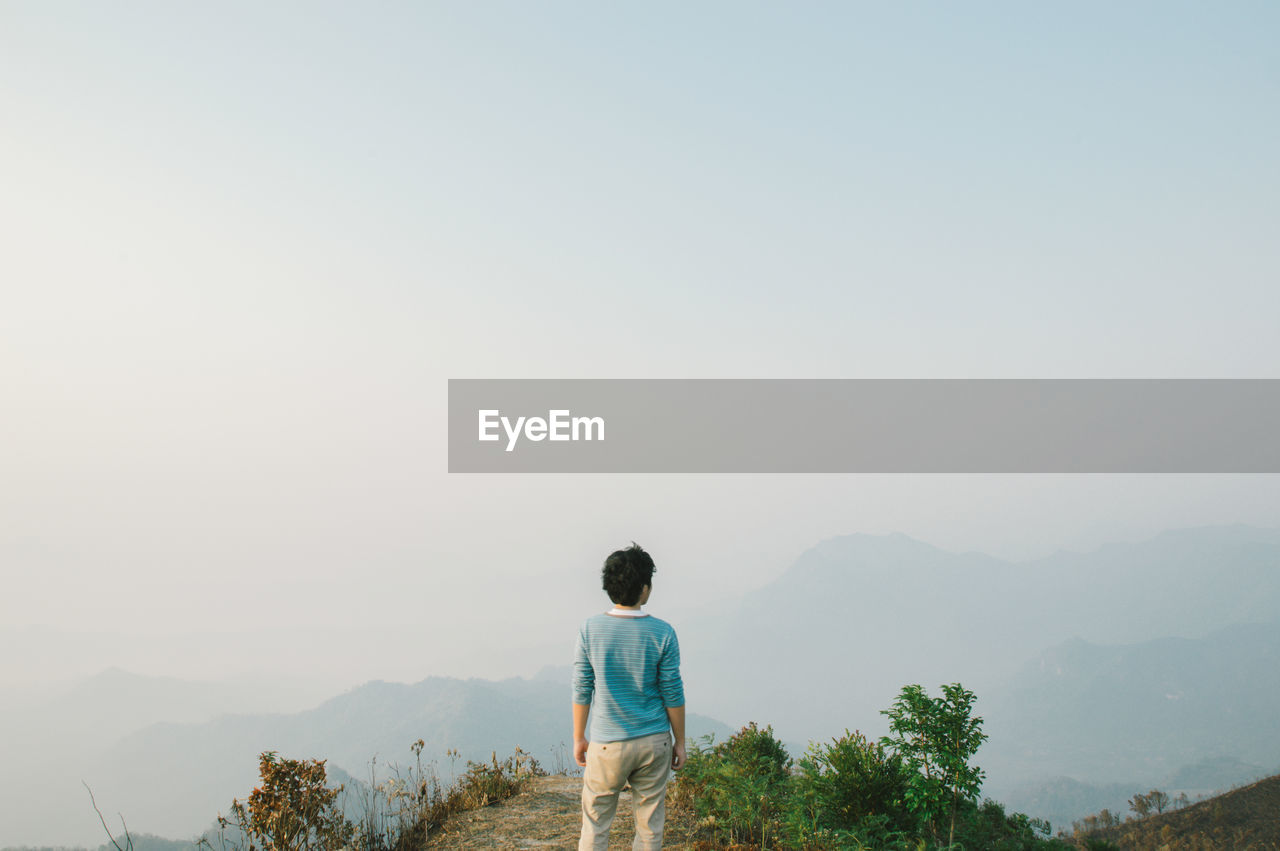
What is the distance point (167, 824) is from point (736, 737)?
9623 inches

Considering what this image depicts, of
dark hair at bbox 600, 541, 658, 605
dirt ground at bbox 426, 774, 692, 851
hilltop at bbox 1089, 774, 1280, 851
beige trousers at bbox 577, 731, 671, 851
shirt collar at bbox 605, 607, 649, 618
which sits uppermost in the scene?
dark hair at bbox 600, 541, 658, 605

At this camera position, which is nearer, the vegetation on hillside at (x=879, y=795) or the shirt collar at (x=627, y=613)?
the shirt collar at (x=627, y=613)

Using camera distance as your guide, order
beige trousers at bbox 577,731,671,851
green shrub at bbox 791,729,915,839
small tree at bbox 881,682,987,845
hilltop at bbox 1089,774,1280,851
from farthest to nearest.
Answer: hilltop at bbox 1089,774,1280,851 → green shrub at bbox 791,729,915,839 → small tree at bbox 881,682,987,845 → beige trousers at bbox 577,731,671,851

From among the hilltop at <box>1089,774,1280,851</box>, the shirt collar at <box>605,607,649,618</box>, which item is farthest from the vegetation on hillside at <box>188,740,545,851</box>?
the hilltop at <box>1089,774,1280,851</box>

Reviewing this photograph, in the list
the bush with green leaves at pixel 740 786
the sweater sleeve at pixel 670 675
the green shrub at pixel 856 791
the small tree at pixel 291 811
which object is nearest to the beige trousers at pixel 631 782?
the sweater sleeve at pixel 670 675

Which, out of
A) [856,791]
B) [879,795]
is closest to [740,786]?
[856,791]

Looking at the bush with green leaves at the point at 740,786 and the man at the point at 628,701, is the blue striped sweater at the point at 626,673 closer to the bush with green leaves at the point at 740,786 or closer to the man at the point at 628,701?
the man at the point at 628,701

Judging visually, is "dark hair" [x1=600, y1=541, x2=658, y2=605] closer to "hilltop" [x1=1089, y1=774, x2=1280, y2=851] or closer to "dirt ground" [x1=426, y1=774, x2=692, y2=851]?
"dirt ground" [x1=426, y1=774, x2=692, y2=851]

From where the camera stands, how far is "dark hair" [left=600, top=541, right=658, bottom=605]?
4.46m

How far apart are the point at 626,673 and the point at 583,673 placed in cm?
28

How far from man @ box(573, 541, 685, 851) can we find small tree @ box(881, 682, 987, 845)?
10.1ft

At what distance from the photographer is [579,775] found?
1215 centimetres

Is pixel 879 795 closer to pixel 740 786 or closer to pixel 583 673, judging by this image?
pixel 740 786

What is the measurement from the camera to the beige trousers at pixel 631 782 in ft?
14.5
